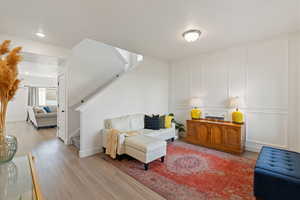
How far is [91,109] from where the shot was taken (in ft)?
10.8

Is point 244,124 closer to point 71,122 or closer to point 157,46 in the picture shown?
point 157,46

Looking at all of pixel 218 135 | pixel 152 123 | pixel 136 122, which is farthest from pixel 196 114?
pixel 136 122

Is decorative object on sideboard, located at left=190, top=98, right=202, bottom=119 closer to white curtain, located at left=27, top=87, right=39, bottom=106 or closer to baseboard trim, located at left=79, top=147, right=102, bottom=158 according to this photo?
baseboard trim, located at left=79, top=147, right=102, bottom=158

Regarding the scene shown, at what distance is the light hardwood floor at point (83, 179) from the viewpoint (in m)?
1.89

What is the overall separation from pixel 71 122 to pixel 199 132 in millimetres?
3708

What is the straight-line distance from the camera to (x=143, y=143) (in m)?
2.67

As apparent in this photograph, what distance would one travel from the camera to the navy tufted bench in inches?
60.1

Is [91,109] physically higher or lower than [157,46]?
lower

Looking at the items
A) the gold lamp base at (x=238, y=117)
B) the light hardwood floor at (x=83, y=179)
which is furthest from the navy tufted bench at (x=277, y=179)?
the gold lamp base at (x=238, y=117)

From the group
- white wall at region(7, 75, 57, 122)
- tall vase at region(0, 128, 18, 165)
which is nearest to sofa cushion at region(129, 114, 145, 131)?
tall vase at region(0, 128, 18, 165)

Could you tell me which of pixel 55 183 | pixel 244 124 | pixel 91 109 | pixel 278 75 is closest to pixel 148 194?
pixel 55 183

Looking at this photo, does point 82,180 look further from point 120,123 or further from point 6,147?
point 120,123

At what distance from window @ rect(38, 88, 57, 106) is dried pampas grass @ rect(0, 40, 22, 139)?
9.61 metres

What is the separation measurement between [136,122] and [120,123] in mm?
531
